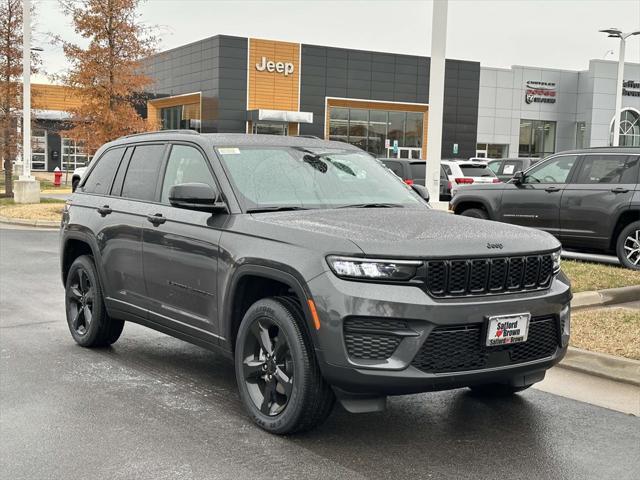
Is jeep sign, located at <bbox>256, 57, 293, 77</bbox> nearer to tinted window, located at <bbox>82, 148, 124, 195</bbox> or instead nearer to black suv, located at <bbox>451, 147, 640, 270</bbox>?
black suv, located at <bbox>451, 147, 640, 270</bbox>

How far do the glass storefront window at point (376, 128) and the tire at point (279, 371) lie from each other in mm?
47952

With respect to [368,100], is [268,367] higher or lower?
lower

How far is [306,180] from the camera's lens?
18.0 ft

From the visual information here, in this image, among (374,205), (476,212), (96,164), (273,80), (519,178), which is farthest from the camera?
(273,80)

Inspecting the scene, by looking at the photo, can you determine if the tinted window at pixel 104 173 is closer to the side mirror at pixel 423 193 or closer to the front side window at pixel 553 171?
the side mirror at pixel 423 193

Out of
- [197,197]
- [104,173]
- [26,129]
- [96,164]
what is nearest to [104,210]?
[104,173]

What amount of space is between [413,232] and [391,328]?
617 millimetres

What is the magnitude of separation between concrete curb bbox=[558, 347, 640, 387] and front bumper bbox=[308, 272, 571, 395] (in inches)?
86.8

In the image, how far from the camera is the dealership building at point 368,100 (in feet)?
160

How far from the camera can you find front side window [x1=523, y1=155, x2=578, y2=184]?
1230cm

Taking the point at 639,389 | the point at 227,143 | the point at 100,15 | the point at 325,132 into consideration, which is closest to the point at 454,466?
the point at 639,389

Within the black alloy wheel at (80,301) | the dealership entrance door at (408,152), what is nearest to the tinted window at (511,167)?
the black alloy wheel at (80,301)

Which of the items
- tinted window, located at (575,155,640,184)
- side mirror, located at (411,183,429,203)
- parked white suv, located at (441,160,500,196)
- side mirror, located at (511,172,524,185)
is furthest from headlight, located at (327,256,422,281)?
parked white suv, located at (441,160,500,196)

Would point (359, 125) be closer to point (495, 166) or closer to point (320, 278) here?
point (495, 166)
